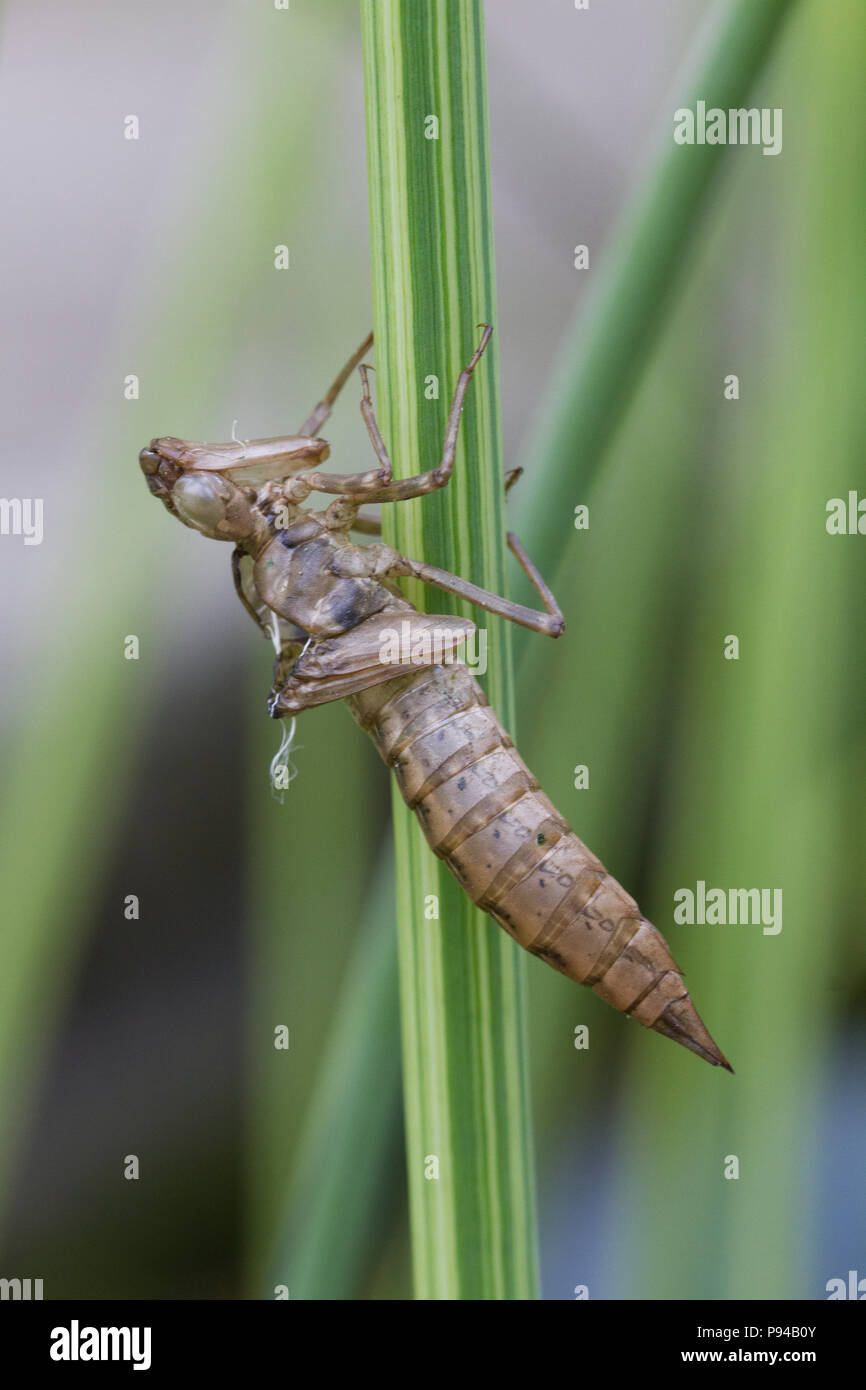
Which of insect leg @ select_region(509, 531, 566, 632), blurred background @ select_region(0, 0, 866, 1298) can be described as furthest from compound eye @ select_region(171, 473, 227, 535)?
insect leg @ select_region(509, 531, 566, 632)

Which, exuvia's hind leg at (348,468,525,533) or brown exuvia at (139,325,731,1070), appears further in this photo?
exuvia's hind leg at (348,468,525,533)

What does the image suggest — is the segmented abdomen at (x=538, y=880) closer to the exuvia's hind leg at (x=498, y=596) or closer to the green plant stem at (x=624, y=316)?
the exuvia's hind leg at (x=498, y=596)

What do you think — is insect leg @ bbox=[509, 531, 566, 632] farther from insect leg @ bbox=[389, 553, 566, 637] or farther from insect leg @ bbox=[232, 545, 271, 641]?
insect leg @ bbox=[232, 545, 271, 641]

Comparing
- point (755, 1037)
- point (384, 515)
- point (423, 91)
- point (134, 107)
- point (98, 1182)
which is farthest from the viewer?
point (98, 1182)

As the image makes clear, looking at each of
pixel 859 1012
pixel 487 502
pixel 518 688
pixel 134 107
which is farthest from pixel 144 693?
pixel 859 1012

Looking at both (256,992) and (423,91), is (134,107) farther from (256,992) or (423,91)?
(256,992)

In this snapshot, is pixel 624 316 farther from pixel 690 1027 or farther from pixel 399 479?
pixel 690 1027

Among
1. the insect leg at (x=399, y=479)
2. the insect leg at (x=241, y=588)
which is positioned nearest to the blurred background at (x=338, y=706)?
the insect leg at (x=241, y=588)

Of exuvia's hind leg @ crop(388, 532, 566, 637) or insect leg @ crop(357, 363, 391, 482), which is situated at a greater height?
insect leg @ crop(357, 363, 391, 482)
